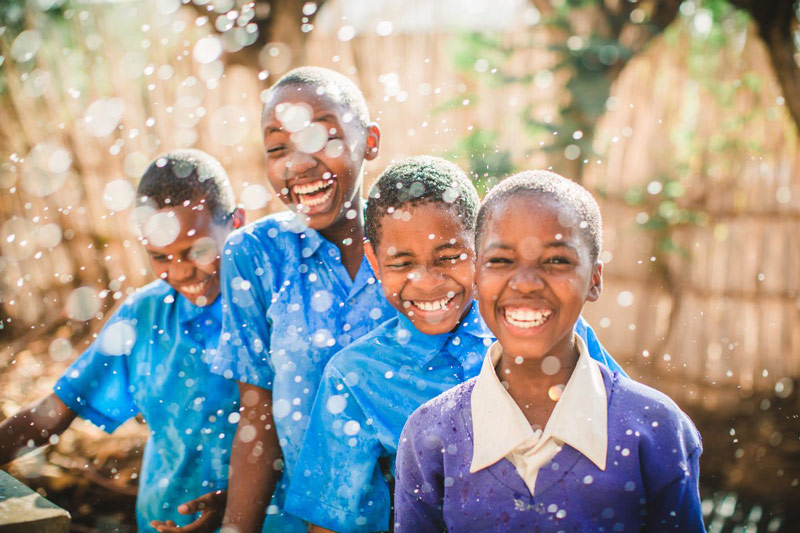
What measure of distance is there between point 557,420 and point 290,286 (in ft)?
3.83

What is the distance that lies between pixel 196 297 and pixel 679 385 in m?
4.73

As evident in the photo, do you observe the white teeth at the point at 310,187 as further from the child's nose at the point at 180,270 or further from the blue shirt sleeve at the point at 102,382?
the blue shirt sleeve at the point at 102,382

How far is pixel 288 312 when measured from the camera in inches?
92.5

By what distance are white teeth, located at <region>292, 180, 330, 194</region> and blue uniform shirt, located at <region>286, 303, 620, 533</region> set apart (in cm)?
67

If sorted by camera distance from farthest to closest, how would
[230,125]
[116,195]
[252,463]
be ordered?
[116,195] < [230,125] < [252,463]

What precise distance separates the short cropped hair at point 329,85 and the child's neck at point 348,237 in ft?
1.38

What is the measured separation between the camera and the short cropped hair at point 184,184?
9.02 ft

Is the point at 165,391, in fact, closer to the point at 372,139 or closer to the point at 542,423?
the point at 372,139

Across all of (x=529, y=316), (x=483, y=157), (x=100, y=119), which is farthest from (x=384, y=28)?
(x=529, y=316)

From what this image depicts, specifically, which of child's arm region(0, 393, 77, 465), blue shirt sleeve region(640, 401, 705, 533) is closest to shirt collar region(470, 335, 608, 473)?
blue shirt sleeve region(640, 401, 705, 533)

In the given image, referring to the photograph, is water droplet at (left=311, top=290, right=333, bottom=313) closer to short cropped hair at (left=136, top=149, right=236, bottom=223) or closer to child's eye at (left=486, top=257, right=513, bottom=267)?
short cropped hair at (left=136, top=149, right=236, bottom=223)

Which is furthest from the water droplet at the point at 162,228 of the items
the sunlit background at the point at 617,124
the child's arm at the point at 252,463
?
the sunlit background at the point at 617,124

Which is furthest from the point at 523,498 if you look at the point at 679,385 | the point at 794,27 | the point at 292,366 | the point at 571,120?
the point at 794,27

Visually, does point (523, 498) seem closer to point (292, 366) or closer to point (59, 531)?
point (292, 366)
